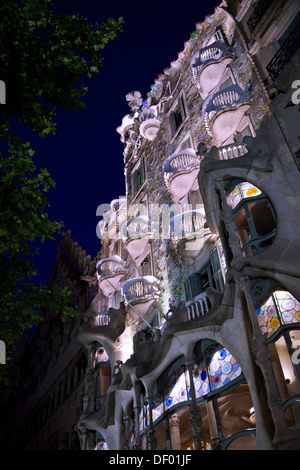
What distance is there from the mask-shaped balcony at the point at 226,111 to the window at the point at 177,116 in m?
5.93

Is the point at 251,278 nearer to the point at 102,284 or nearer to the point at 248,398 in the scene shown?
the point at 248,398

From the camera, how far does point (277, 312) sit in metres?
10.7

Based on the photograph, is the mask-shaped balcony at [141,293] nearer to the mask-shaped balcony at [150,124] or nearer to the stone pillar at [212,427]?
the stone pillar at [212,427]

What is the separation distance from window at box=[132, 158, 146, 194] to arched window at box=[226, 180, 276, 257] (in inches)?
514

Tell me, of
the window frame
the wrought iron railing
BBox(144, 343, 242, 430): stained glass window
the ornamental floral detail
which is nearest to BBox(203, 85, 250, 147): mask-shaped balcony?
the wrought iron railing

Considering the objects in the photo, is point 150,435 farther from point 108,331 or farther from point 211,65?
point 211,65

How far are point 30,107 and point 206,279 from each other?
8.92 m

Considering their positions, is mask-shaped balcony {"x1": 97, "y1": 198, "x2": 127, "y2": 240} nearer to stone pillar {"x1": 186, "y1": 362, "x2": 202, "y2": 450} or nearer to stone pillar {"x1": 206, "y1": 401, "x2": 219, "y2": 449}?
stone pillar {"x1": 186, "y1": 362, "x2": 202, "y2": 450}

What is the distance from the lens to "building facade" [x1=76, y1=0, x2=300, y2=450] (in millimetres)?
10727

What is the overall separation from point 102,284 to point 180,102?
11112 mm

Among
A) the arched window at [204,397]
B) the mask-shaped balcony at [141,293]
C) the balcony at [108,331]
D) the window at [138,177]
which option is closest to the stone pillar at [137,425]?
the arched window at [204,397]

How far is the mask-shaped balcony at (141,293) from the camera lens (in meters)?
18.9

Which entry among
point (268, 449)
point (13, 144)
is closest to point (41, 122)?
point (13, 144)

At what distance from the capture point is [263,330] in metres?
10.9
